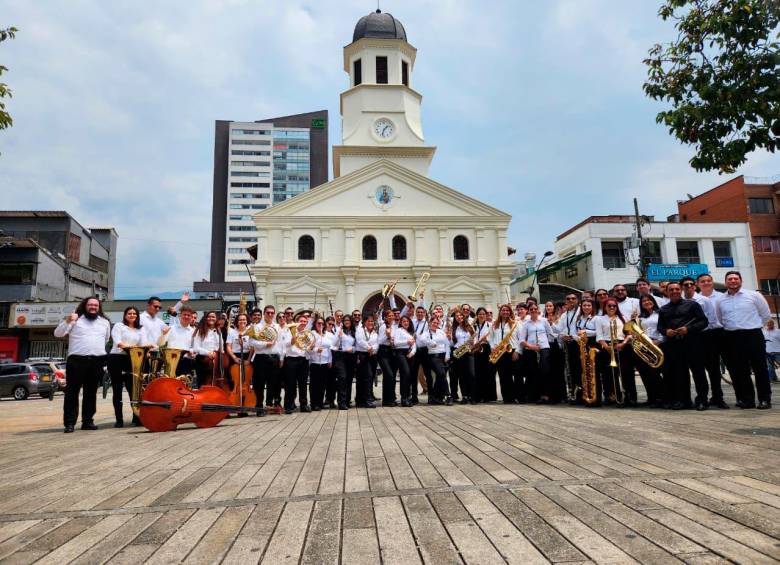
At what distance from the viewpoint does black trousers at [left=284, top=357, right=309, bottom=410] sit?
901 cm

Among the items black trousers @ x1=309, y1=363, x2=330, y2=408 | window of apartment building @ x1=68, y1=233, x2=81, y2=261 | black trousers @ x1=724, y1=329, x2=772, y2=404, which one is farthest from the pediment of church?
black trousers @ x1=724, y1=329, x2=772, y2=404

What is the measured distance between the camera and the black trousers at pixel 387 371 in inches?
391

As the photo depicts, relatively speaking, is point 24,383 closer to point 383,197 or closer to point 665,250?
point 383,197

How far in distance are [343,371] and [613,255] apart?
30.4m

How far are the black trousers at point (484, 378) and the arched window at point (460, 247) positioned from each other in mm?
24042

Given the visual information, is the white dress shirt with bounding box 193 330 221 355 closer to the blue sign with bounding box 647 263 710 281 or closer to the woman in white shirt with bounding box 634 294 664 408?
the woman in white shirt with bounding box 634 294 664 408

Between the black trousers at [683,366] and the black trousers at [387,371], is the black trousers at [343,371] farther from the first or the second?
the black trousers at [683,366]

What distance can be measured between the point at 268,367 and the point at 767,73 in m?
8.30

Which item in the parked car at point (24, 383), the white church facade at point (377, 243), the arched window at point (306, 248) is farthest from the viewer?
the arched window at point (306, 248)

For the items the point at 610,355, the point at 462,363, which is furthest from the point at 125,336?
the point at 610,355

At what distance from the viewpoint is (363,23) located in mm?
38031

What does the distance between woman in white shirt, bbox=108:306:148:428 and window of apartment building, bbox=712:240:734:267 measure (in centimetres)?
3906

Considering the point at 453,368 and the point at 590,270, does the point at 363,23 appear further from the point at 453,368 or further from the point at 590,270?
the point at 453,368

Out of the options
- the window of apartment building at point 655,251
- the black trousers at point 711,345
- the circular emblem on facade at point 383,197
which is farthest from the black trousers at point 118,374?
the window of apartment building at point 655,251
